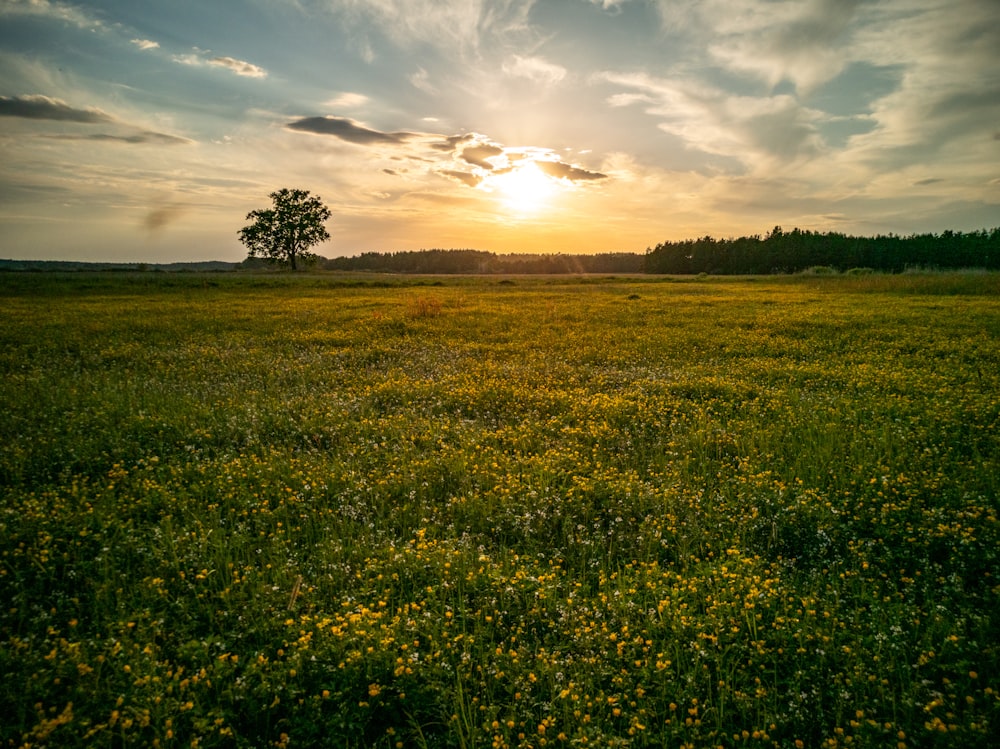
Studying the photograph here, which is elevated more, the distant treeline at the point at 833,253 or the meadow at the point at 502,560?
the distant treeline at the point at 833,253

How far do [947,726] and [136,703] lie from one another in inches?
244

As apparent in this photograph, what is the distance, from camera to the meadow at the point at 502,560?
4.20 metres

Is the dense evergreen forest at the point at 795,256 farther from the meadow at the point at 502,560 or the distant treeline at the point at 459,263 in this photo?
the meadow at the point at 502,560

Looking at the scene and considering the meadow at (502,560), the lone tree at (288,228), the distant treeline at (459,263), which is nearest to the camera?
the meadow at (502,560)

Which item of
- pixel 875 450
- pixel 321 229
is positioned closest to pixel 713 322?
pixel 875 450

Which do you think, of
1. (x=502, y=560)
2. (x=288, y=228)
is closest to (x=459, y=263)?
(x=288, y=228)

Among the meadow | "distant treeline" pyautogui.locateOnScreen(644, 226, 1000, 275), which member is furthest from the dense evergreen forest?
the meadow

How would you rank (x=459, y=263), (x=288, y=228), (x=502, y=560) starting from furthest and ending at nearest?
(x=459, y=263) → (x=288, y=228) → (x=502, y=560)

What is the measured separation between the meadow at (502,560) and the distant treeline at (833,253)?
112166 mm

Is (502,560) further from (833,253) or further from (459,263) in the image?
(459,263)

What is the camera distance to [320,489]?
8086mm

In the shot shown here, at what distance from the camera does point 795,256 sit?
Answer: 125938mm

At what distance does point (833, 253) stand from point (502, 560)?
14567cm

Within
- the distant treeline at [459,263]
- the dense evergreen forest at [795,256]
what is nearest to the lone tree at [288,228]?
the dense evergreen forest at [795,256]
